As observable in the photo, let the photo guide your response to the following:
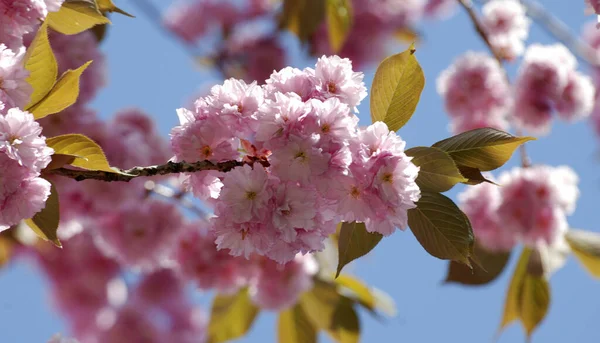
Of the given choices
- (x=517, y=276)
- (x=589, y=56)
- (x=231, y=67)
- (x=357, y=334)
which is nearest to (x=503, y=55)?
(x=589, y=56)

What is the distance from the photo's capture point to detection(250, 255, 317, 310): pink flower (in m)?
2.34

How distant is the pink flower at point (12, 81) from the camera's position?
102 centimetres

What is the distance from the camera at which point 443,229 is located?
105 cm

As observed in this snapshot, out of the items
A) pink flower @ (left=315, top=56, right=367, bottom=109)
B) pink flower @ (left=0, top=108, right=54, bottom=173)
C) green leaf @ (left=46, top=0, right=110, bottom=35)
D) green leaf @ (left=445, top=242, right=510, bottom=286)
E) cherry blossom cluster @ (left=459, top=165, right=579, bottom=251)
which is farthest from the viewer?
cherry blossom cluster @ (left=459, top=165, right=579, bottom=251)

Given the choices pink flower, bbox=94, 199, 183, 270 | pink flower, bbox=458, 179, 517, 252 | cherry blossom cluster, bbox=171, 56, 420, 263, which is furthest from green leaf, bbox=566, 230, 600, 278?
cherry blossom cluster, bbox=171, 56, 420, 263

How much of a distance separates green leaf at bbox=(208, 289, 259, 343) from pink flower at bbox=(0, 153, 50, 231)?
167 centimetres

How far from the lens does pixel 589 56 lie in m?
2.93

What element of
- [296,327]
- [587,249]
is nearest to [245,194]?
[296,327]

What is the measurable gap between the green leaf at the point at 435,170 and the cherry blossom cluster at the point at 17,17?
59 centimetres

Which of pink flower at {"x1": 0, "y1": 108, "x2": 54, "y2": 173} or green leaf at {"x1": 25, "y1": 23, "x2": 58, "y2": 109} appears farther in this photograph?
green leaf at {"x1": 25, "y1": 23, "x2": 58, "y2": 109}

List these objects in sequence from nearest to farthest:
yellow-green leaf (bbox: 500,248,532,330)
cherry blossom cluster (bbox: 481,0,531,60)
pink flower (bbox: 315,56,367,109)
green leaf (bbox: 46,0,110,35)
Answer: pink flower (bbox: 315,56,367,109) → green leaf (bbox: 46,0,110,35) → yellow-green leaf (bbox: 500,248,532,330) → cherry blossom cluster (bbox: 481,0,531,60)

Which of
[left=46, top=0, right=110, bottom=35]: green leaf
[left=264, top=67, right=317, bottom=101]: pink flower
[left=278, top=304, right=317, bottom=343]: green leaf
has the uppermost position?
[left=264, top=67, right=317, bottom=101]: pink flower

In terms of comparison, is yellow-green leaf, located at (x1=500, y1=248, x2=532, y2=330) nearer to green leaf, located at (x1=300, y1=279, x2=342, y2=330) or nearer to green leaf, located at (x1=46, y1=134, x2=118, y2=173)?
green leaf, located at (x1=300, y1=279, x2=342, y2=330)

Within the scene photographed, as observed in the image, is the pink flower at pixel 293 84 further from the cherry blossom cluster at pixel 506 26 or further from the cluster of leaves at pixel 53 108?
the cherry blossom cluster at pixel 506 26
